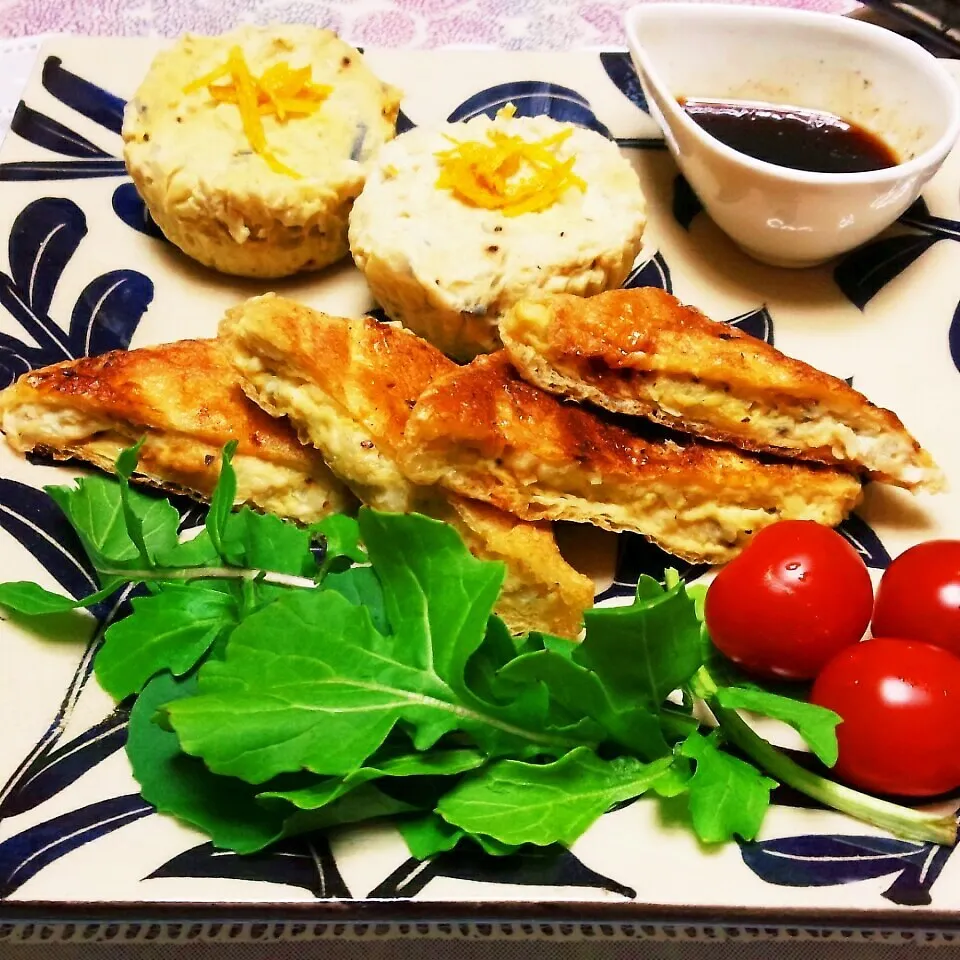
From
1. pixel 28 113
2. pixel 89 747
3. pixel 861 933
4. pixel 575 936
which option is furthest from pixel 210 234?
pixel 861 933

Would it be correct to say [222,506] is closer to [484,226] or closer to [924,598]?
[484,226]

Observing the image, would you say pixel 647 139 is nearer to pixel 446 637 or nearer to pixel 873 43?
pixel 873 43

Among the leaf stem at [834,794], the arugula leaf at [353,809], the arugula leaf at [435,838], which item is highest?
the arugula leaf at [353,809]

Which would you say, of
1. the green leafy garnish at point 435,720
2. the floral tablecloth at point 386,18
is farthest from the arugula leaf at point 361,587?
the floral tablecloth at point 386,18

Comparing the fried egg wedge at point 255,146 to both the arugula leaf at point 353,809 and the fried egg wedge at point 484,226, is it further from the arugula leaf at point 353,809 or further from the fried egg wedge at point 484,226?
the arugula leaf at point 353,809

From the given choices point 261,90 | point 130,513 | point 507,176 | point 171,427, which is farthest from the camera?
point 261,90

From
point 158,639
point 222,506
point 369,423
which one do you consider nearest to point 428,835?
point 158,639

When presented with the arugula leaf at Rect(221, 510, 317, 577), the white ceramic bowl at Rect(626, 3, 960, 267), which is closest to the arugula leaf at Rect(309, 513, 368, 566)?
the arugula leaf at Rect(221, 510, 317, 577)
